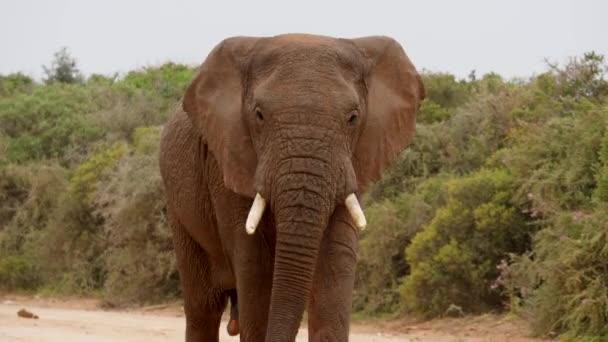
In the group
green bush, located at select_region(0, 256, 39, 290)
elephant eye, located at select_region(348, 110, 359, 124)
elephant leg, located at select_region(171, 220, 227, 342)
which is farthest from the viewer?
green bush, located at select_region(0, 256, 39, 290)

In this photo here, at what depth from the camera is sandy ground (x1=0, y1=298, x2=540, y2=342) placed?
1593cm

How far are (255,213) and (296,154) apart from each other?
426 millimetres

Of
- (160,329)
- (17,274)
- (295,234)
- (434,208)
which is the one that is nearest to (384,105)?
(295,234)

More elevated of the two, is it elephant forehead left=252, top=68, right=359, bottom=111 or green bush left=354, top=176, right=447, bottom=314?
elephant forehead left=252, top=68, right=359, bottom=111

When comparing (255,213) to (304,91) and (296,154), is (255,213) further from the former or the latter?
(304,91)

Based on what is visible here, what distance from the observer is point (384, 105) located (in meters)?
8.03

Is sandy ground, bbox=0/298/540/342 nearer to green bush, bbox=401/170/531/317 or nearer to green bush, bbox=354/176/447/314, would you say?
green bush, bbox=401/170/531/317

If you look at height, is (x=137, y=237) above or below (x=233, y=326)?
below

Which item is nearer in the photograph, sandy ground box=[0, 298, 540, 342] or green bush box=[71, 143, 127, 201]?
sandy ground box=[0, 298, 540, 342]

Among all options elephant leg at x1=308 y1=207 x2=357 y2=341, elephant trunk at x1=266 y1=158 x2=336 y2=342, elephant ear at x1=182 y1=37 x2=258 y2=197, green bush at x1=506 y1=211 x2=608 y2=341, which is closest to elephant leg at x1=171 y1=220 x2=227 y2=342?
elephant ear at x1=182 y1=37 x2=258 y2=197

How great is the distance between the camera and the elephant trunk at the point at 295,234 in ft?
23.6

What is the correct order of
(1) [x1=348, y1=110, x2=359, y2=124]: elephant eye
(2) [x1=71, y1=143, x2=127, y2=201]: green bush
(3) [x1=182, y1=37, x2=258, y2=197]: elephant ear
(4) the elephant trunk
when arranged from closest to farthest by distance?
1. (4) the elephant trunk
2. (1) [x1=348, y1=110, x2=359, y2=124]: elephant eye
3. (3) [x1=182, y1=37, x2=258, y2=197]: elephant ear
4. (2) [x1=71, y1=143, x2=127, y2=201]: green bush

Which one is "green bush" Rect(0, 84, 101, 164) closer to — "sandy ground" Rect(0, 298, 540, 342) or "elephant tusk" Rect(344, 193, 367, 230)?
"sandy ground" Rect(0, 298, 540, 342)

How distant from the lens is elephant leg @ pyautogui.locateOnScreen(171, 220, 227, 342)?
981cm
